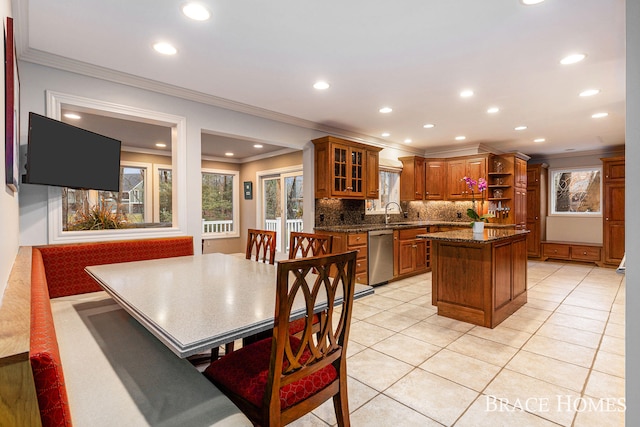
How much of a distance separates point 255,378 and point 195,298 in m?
A: 0.47

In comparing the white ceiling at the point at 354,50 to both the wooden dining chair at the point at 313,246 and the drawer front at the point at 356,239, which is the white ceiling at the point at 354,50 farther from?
the drawer front at the point at 356,239

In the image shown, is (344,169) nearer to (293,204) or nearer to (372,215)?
(372,215)

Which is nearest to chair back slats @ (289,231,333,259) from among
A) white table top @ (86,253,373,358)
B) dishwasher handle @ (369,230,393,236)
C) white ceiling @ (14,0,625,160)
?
white table top @ (86,253,373,358)

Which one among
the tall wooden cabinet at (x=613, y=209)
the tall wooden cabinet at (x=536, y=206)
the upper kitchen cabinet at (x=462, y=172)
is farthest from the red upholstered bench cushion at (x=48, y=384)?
the tall wooden cabinet at (x=536, y=206)

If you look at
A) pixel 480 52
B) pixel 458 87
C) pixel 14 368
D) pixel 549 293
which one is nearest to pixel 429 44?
pixel 480 52

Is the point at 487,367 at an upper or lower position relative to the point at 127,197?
lower

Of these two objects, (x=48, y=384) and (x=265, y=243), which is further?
(x=265, y=243)

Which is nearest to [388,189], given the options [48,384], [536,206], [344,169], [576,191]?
[344,169]

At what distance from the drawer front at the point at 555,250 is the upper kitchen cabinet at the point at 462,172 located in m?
2.60

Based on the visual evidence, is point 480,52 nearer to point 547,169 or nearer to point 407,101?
point 407,101

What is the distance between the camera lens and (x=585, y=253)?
6742mm

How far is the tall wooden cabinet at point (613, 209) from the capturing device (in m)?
6.12

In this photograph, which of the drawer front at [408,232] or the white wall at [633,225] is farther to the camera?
the drawer front at [408,232]

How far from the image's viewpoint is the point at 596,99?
147 inches
